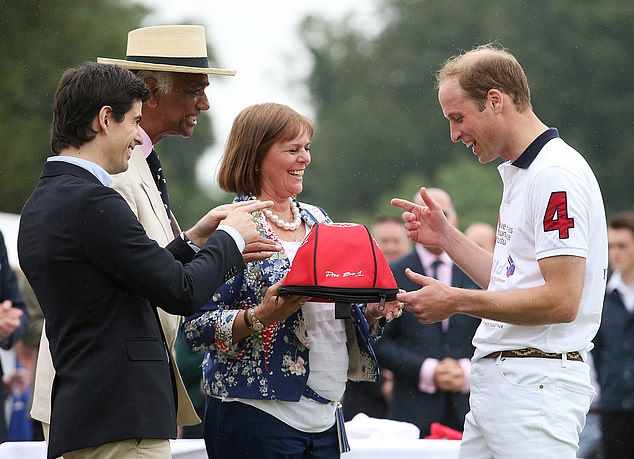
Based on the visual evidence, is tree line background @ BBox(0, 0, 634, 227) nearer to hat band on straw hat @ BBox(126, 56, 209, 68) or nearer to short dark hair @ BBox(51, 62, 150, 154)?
hat band on straw hat @ BBox(126, 56, 209, 68)

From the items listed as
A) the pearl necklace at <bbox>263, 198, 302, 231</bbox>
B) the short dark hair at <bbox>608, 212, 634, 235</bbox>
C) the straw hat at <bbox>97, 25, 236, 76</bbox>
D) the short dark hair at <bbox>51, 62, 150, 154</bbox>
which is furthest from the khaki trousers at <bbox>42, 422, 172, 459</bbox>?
the short dark hair at <bbox>608, 212, 634, 235</bbox>

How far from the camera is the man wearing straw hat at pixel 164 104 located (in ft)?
13.7

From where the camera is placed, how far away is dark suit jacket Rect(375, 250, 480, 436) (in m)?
6.43

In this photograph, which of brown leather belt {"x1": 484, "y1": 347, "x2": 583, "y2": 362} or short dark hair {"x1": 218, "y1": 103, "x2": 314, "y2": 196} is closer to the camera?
brown leather belt {"x1": 484, "y1": 347, "x2": 583, "y2": 362}

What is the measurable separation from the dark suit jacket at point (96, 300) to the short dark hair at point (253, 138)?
1.00 m

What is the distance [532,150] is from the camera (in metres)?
3.91

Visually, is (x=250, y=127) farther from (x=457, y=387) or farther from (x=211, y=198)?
(x=211, y=198)

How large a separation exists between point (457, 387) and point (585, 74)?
40396 mm

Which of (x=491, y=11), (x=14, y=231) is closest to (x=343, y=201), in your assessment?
(x=491, y=11)

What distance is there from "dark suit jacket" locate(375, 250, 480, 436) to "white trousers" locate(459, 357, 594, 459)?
2.50m

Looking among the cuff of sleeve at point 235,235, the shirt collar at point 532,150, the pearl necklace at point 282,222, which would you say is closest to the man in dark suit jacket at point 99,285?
the cuff of sleeve at point 235,235

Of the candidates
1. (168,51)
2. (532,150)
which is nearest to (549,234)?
(532,150)

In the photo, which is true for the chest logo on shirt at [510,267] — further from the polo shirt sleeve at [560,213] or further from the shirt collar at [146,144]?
the shirt collar at [146,144]

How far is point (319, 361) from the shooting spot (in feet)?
13.8
